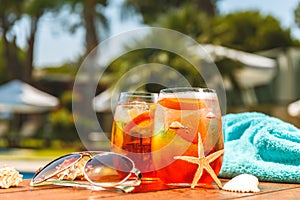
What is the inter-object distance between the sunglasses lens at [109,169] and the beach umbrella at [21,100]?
37.0 ft

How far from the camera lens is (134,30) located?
86cm

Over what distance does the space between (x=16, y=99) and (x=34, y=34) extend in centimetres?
282

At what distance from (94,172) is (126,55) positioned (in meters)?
8.04

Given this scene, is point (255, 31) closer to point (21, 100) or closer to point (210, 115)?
point (21, 100)

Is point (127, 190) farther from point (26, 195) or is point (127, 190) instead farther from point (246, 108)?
point (246, 108)

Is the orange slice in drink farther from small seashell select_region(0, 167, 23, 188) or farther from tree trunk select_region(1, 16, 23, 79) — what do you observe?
tree trunk select_region(1, 16, 23, 79)

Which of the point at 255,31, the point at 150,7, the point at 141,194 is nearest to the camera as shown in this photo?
the point at 141,194

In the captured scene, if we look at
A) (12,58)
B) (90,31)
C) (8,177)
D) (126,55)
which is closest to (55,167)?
(8,177)

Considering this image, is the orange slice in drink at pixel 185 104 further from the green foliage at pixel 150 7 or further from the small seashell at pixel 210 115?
the green foliage at pixel 150 7

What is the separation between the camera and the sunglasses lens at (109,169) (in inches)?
29.9

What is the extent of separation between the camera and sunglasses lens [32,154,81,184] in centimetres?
81

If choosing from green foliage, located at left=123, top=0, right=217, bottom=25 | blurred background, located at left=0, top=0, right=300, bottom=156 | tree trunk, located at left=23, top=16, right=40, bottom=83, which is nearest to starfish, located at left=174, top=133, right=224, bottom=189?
blurred background, located at left=0, top=0, right=300, bottom=156

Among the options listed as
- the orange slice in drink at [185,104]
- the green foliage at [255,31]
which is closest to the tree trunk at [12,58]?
the green foliage at [255,31]

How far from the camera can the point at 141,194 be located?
0.74 m
